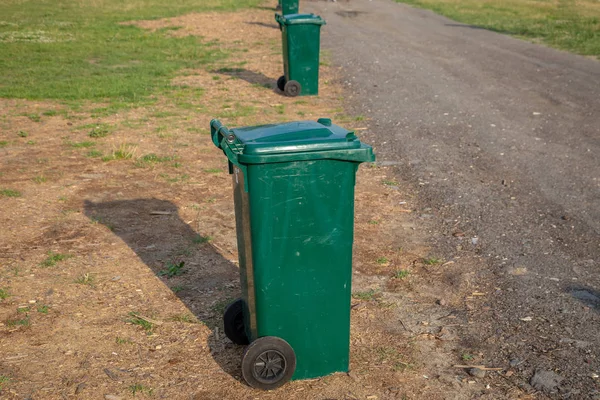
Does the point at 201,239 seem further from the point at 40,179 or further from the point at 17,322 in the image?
the point at 40,179

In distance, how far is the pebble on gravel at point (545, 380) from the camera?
3980mm

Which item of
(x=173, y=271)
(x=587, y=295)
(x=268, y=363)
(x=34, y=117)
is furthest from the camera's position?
(x=34, y=117)

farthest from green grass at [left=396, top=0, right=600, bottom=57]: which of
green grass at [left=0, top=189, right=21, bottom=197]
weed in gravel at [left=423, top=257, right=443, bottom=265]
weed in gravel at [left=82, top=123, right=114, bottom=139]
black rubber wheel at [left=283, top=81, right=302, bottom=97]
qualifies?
green grass at [left=0, top=189, right=21, bottom=197]

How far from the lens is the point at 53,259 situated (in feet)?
18.7

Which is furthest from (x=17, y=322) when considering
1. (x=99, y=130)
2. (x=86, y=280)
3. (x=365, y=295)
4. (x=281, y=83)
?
(x=281, y=83)

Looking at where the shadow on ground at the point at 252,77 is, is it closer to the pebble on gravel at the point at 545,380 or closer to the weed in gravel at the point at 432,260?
the weed in gravel at the point at 432,260

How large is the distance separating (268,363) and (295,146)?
1257 millimetres

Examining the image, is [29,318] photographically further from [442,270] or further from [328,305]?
[442,270]

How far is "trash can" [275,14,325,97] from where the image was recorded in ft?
38.7

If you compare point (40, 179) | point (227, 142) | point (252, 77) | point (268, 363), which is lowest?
point (252, 77)

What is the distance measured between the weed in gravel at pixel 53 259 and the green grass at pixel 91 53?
20.8 ft

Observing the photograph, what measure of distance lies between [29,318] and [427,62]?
1228 centimetres

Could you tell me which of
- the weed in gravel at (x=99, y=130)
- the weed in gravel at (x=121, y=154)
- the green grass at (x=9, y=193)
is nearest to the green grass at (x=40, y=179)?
the green grass at (x=9, y=193)

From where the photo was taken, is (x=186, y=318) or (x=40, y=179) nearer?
(x=186, y=318)
